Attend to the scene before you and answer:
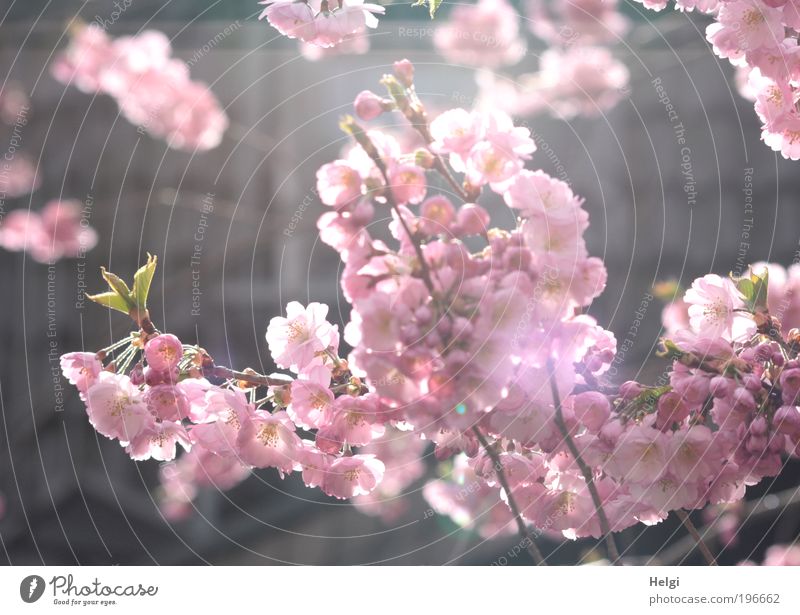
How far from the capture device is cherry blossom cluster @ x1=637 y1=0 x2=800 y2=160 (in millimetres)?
695

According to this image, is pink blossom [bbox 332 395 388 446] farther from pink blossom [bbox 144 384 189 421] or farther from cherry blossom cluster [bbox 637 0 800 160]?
cherry blossom cluster [bbox 637 0 800 160]

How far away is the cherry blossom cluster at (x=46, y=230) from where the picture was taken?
1536 millimetres

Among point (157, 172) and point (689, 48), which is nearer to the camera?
point (689, 48)

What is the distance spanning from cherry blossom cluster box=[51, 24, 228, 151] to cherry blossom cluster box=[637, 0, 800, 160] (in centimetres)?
78

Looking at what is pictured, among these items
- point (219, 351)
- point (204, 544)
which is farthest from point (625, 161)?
point (204, 544)

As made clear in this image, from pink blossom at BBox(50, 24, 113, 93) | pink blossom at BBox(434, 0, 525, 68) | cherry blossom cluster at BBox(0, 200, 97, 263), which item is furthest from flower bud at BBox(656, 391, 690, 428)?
cherry blossom cluster at BBox(0, 200, 97, 263)

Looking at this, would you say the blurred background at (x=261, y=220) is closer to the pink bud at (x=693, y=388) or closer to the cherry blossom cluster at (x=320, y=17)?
the cherry blossom cluster at (x=320, y=17)

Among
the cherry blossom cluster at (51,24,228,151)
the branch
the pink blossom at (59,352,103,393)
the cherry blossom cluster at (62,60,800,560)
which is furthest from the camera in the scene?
the cherry blossom cluster at (51,24,228,151)

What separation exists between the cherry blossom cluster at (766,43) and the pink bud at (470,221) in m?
0.34

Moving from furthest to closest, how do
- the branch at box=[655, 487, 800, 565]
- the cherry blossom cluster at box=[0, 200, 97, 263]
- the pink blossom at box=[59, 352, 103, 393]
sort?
the cherry blossom cluster at box=[0, 200, 97, 263] → the branch at box=[655, 487, 800, 565] → the pink blossom at box=[59, 352, 103, 393]

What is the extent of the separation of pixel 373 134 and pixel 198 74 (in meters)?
1.22

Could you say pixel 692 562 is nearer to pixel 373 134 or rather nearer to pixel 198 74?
pixel 373 134
